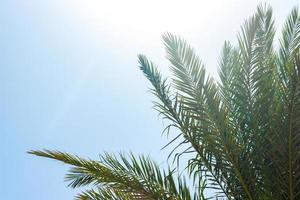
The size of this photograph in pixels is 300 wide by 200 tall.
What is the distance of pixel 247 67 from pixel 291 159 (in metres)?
1.37

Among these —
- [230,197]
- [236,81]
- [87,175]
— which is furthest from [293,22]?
[87,175]

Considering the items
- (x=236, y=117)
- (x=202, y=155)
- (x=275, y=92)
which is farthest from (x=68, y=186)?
(x=275, y=92)

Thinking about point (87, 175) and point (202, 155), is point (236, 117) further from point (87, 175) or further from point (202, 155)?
point (87, 175)

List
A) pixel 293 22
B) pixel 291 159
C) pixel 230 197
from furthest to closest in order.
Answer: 1. pixel 293 22
2. pixel 230 197
3. pixel 291 159

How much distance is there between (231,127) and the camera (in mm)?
7359

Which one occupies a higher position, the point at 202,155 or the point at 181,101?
the point at 181,101

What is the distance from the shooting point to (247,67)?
748 cm

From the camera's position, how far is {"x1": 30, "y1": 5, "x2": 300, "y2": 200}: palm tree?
22.4 ft

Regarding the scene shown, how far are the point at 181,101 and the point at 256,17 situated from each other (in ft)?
4.77

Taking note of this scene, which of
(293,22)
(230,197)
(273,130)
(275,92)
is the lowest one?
(230,197)

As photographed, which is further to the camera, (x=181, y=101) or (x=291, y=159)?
(x=181, y=101)

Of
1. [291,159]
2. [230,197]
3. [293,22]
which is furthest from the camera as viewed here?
[293,22]

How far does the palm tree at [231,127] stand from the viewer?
683 centimetres

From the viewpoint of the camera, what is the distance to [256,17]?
24.9ft
